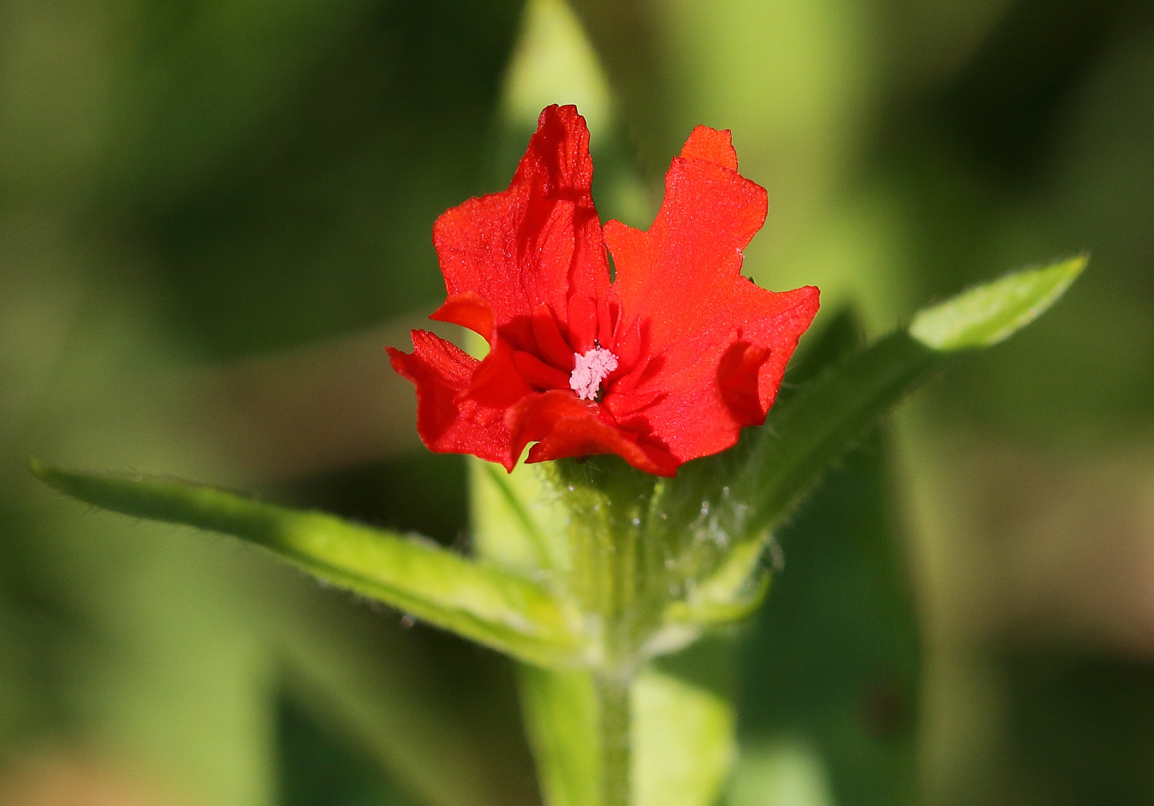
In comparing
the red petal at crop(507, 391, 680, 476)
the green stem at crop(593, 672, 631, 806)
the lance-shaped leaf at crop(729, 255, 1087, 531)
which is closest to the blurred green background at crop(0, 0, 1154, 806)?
the green stem at crop(593, 672, 631, 806)

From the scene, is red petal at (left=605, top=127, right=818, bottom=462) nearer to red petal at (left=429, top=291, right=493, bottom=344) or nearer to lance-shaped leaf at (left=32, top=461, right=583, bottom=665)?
red petal at (left=429, top=291, right=493, bottom=344)

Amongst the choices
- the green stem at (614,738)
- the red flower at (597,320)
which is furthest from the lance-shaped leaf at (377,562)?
the red flower at (597,320)

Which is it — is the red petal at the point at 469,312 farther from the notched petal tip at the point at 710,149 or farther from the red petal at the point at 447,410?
the notched petal tip at the point at 710,149

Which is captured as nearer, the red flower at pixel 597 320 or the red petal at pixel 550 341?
the red flower at pixel 597 320

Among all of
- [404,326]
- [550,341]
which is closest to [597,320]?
[550,341]

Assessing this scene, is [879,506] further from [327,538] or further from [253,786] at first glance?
[253,786]

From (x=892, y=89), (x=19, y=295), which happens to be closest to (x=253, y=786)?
(x=19, y=295)

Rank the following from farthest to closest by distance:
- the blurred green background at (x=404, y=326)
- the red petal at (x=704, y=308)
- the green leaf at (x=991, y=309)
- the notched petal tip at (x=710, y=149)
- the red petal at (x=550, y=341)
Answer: the blurred green background at (x=404, y=326)
the green leaf at (x=991, y=309)
the red petal at (x=550, y=341)
the notched petal tip at (x=710, y=149)
the red petal at (x=704, y=308)

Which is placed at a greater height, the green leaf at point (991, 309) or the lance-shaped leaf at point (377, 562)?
the green leaf at point (991, 309)
